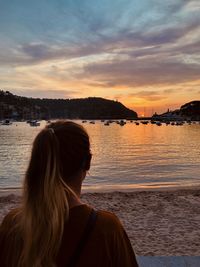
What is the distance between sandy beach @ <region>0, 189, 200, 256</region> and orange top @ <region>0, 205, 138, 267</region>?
665cm

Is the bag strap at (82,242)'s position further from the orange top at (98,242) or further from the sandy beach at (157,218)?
the sandy beach at (157,218)

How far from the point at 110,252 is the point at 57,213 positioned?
255mm

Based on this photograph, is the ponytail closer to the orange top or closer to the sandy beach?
the orange top

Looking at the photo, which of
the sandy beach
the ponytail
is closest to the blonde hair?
the ponytail

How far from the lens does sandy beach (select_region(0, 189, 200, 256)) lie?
8.80m

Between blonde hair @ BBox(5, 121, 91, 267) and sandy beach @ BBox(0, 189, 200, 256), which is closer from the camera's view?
blonde hair @ BBox(5, 121, 91, 267)

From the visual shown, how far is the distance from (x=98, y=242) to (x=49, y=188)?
291 mm

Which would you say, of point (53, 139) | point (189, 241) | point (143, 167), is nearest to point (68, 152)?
point (53, 139)

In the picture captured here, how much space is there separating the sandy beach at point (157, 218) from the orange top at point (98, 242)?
21.8 ft

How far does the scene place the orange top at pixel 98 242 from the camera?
69.6 inches

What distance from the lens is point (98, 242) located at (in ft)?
5.79

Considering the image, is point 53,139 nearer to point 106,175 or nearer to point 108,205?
point 108,205

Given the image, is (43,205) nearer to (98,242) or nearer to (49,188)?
(49,188)

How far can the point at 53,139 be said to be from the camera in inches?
75.2
